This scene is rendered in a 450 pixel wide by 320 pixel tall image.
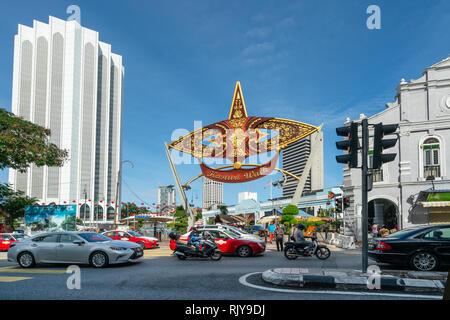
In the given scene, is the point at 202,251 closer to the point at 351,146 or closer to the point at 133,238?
the point at 351,146

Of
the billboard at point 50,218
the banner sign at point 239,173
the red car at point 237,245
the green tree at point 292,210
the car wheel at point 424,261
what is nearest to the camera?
the car wheel at point 424,261

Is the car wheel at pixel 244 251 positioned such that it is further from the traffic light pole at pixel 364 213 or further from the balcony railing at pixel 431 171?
the balcony railing at pixel 431 171

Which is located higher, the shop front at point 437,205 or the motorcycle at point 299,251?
the shop front at point 437,205

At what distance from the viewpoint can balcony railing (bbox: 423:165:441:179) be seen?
23.5 meters

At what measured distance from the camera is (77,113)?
4843 inches

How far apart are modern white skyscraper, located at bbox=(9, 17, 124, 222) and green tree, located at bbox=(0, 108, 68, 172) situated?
312 ft

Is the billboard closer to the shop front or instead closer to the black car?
the black car

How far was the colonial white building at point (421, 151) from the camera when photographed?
23172 mm

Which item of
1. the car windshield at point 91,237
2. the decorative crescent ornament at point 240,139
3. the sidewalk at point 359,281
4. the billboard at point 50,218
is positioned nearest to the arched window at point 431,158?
the decorative crescent ornament at point 240,139

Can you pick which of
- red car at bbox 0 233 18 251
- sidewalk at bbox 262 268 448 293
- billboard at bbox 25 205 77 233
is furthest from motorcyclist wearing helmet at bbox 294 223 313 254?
billboard at bbox 25 205 77 233

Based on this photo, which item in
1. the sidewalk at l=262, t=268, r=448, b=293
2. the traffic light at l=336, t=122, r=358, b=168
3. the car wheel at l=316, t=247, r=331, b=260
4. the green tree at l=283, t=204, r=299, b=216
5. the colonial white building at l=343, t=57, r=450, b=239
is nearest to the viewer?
the sidewalk at l=262, t=268, r=448, b=293

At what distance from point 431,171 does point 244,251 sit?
604 inches

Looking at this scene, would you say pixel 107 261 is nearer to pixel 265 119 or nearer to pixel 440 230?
pixel 440 230
